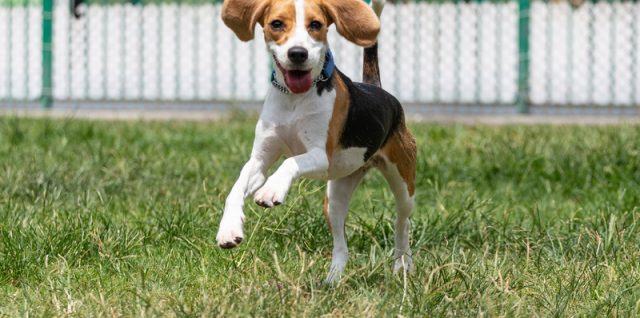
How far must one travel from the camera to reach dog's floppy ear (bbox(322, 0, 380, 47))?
407cm

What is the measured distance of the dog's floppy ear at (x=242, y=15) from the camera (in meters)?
4.03

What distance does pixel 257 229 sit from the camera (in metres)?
4.76

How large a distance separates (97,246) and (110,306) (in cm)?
93

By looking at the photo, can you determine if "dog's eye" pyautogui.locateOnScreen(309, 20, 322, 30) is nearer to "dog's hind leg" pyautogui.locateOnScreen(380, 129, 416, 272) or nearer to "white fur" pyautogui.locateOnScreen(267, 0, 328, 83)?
"white fur" pyautogui.locateOnScreen(267, 0, 328, 83)

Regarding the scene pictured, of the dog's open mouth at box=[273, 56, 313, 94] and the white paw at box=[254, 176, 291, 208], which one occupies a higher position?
the dog's open mouth at box=[273, 56, 313, 94]

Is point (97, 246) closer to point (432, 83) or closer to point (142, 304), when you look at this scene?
point (142, 304)

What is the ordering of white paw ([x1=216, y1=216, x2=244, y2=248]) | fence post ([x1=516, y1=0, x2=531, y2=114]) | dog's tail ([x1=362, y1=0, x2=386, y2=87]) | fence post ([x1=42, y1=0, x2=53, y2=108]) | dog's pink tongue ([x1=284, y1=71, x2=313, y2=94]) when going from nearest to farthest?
white paw ([x1=216, y1=216, x2=244, y2=248])
dog's pink tongue ([x1=284, y1=71, x2=313, y2=94])
dog's tail ([x1=362, y1=0, x2=386, y2=87])
fence post ([x1=516, y1=0, x2=531, y2=114])
fence post ([x1=42, y1=0, x2=53, y2=108])

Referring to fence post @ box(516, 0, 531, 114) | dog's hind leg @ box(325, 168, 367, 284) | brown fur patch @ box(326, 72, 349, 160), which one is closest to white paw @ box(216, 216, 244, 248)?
brown fur patch @ box(326, 72, 349, 160)

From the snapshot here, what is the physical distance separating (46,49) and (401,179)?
27.8 ft

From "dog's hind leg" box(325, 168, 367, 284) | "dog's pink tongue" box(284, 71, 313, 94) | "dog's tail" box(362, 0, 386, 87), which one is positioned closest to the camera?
"dog's pink tongue" box(284, 71, 313, 94)

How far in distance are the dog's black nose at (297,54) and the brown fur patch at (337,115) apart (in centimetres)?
30

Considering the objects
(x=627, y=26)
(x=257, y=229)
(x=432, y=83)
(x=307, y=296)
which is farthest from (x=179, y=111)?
(x=307, y=296)

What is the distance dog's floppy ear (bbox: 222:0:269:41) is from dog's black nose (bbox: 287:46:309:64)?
0.28 metres

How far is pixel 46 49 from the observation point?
12320 millimetres
